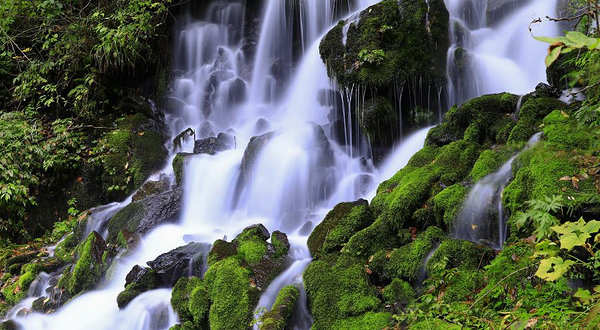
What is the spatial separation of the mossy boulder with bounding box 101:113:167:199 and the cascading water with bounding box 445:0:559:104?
596 centimetres

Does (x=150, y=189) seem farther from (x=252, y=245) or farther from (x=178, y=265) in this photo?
(x=252, y=245)

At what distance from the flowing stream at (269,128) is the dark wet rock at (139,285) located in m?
0.10

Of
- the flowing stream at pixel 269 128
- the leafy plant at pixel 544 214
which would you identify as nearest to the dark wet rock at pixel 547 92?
the flowing stream at pixel 269 128

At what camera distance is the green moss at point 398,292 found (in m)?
4.29

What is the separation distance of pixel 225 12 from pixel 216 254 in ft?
32.1

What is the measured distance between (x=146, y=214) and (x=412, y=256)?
4959mm

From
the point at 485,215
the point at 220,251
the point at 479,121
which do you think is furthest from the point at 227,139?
the point at 485,215

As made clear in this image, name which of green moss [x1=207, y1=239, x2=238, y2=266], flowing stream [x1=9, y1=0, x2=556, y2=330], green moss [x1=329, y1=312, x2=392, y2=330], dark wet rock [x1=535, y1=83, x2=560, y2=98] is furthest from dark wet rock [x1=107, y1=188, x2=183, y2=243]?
dark wet rock [x1=535, y1=83, x2=560, y2=98]

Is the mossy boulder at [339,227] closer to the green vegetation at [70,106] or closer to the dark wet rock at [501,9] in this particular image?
the green vegetation at [70,106]

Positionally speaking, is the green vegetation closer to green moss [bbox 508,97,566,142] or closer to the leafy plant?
green moss [bbox 508,97,566,142]

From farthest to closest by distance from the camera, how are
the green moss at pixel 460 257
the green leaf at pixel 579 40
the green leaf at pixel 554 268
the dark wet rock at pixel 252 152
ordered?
the dark wet rock at pixel 252 152
the green moss at pixel 460 257
the green leaf at pixel 554 268
the green leaf at pixel 579 40

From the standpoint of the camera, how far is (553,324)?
9.00ft

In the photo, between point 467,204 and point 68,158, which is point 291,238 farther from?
point 68,158

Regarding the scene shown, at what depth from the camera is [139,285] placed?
19.4ft
